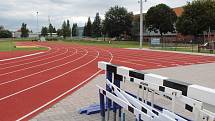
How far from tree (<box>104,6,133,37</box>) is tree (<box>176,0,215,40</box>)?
76.9 feet

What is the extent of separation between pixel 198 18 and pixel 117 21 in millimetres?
27190

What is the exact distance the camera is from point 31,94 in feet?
30.1

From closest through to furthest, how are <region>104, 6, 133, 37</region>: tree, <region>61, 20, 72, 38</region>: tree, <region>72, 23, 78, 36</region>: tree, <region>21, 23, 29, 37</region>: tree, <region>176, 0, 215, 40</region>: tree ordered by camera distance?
<region>176, 0, 215, 40</region>: tree
<region>104, 6, 133, 37</region>: tree
<region>61, 20, 72, 38</region>: tree
<region>21, 23, 29, 37</region>: tree
<region>72, 23, 78, 36</region>: tree

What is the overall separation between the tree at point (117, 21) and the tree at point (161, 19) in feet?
30.6

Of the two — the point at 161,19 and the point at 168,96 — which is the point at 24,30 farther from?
the point at 168,96

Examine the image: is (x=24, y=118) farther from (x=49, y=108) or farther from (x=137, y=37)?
(x=137, y=37)

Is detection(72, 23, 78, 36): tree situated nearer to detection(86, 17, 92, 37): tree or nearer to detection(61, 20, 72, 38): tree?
detection(61, 20, 72, 38): tree

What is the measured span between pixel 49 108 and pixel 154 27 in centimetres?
6675

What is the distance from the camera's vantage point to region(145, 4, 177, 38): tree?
71125 mm

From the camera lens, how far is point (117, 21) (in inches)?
3177

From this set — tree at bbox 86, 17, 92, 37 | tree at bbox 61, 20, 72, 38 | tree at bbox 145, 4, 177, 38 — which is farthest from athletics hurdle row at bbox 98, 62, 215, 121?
tree at bbox 61, 20, 72, 38

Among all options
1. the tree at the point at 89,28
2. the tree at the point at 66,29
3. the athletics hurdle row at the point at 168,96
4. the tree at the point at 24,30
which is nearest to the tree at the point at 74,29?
the tree at the point at 66,29

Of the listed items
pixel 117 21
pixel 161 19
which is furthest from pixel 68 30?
pixel 161 19

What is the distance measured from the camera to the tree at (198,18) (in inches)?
2233
